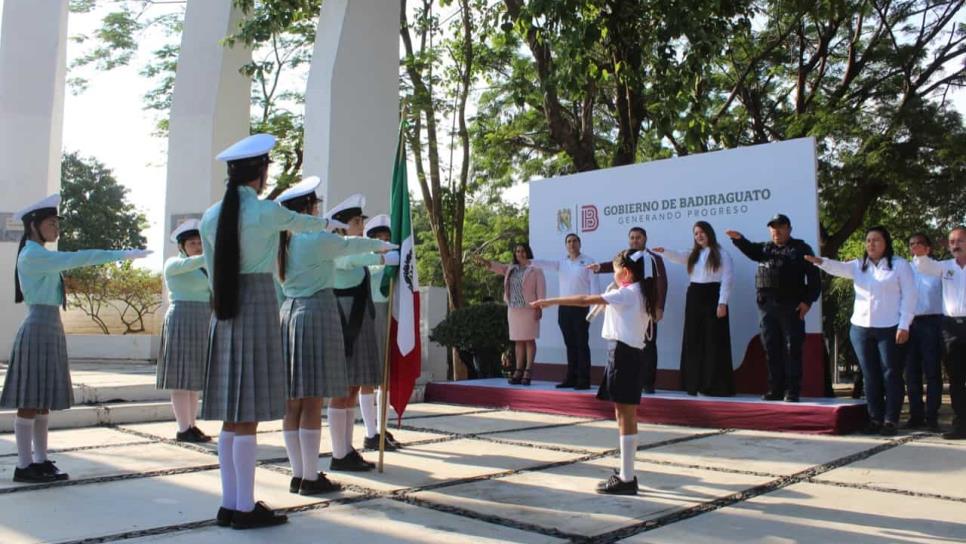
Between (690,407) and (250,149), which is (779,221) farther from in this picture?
(250,149)

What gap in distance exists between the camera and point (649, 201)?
8.80 meters

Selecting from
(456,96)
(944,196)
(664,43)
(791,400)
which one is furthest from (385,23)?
(944,196)

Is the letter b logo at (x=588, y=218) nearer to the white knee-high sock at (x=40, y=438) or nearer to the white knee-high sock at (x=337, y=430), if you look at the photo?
the white knee-high sock at (x=337, y=430)

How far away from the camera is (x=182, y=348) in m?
6.12

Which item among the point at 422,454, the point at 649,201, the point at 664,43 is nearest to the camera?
the point at 422,454

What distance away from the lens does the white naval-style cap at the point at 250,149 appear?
3.80 meters

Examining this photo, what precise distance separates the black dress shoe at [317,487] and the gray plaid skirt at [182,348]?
2.12 meters

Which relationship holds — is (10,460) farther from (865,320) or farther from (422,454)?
(865,320)

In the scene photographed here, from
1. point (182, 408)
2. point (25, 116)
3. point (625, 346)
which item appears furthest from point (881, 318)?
point (25, 116)

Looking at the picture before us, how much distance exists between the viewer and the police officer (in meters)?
6.89

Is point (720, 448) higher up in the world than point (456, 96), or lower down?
lower down

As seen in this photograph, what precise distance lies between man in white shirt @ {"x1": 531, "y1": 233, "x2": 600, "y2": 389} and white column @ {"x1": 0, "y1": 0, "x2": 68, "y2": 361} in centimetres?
854

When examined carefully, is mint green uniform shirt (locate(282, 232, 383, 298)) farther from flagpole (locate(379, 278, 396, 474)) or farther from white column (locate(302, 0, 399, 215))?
white column (locate(302, 0, 399, 215))

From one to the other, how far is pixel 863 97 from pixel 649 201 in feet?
21.1
